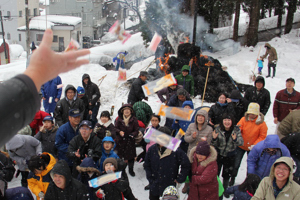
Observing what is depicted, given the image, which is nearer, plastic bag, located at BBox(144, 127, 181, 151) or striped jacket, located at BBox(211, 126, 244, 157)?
plastic bag, located at BBox(144, 127, 181, 151)

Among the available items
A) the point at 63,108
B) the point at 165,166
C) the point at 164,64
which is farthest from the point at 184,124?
the point at 164,64

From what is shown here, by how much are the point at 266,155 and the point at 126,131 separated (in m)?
3.01

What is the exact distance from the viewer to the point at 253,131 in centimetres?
559

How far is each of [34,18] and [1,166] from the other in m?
40.5

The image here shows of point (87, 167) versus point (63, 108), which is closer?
point (87, 167)

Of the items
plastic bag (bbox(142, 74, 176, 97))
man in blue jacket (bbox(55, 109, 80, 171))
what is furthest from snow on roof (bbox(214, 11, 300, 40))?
man in blue jacket (bbox(55, 109, 80, 171))

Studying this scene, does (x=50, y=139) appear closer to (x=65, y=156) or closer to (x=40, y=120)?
(x=65, y=156)

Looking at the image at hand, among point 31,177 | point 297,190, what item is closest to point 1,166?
point 31,177

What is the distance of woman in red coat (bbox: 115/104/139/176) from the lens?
626 cm

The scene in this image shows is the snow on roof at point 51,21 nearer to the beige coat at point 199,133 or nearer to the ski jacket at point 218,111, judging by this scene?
the ski jacket at point 218,111

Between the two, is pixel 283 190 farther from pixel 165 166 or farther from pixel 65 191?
pixel 65 191

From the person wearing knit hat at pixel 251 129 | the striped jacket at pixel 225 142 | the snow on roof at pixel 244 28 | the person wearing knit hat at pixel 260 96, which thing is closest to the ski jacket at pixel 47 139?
the striped jacket at pixel 225 142

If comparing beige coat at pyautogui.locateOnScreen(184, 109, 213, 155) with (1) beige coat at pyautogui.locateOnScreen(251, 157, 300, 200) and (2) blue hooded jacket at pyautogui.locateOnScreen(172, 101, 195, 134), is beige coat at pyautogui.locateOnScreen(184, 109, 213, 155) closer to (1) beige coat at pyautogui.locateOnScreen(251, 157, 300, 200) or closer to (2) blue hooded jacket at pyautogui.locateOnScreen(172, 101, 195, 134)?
(2) blue hooded jacket at pyautogui.locateOnScreen(172, 101, 195, 134)

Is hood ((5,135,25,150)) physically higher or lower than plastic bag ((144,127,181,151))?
lower
